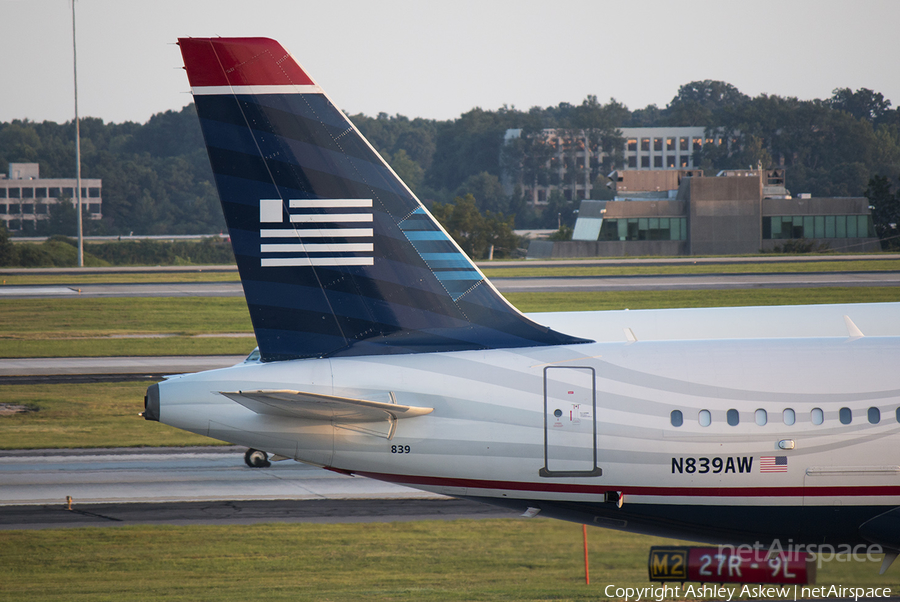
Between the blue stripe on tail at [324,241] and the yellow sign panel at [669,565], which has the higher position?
the blue stripe on tail at [324,241]

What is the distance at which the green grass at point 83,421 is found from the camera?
26.0m

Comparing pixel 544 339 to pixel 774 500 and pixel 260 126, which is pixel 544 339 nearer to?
pixel 774 500

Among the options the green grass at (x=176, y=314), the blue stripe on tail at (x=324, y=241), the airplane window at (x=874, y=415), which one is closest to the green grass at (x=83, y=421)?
the green grass at (x=176, y=314)

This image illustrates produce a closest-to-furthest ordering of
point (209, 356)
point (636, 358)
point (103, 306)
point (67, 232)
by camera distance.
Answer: point (636, 358) → point (209, 356) → point (103, 306) → point (67, 232)

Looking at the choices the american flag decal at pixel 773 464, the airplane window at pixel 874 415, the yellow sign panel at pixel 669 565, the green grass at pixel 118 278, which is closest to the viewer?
the yellow sign panel at pixel 669 565

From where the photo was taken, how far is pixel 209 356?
40906mm

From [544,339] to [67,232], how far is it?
15915 centimetres

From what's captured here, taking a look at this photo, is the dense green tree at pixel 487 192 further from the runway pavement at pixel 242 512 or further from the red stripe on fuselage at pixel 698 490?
the red stripe on fuselage at pixel 698 490

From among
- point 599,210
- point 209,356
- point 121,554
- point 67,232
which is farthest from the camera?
point 67,232

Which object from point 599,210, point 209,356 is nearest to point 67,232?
point 599,210

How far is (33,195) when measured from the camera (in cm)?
17338

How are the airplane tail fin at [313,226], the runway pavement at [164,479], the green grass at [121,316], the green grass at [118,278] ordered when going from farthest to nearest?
the green grass at [118,278]
the green grass at [121,316]
the runway pavement at [164,479]
the airplane tail fin at [313,226]

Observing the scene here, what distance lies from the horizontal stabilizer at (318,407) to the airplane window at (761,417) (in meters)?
4.49

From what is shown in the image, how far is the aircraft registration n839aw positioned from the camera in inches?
444
